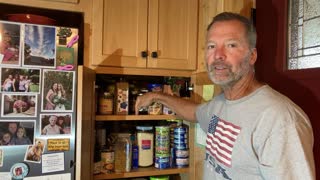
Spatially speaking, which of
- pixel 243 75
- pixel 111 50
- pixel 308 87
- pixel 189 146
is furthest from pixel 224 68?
pixel 189 146

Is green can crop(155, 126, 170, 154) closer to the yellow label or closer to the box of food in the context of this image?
the box of food

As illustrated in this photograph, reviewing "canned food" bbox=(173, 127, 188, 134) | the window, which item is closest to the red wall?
the window

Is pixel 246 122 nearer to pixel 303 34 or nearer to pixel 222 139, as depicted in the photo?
pixel 222 139

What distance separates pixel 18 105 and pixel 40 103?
0.25 feet

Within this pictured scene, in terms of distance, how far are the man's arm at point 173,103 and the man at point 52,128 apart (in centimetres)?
49

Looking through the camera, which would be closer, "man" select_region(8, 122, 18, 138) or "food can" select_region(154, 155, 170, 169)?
"man" select_region(8, 122, 18, 138)

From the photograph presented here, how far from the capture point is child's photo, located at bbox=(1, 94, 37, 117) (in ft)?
3.30

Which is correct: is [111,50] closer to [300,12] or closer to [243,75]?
[243,75]

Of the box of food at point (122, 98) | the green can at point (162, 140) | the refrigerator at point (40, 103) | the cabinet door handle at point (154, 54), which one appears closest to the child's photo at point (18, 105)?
the refrigerator at point (40, 103)

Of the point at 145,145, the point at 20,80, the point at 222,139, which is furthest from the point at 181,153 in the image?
the point at 20,80

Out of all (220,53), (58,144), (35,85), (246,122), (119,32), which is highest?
(119,32)

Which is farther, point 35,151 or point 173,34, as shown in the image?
point 173,34

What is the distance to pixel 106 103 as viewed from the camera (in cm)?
147

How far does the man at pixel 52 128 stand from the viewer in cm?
105
